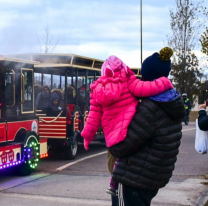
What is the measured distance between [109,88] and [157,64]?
41 centimetres

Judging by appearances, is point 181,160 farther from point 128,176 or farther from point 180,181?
point 128,176

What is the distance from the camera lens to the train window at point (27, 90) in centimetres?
862

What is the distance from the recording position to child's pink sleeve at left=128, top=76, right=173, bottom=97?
10.5ft

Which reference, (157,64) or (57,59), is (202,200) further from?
(57,59)

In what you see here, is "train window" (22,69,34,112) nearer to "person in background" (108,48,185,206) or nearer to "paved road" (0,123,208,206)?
"paved road" (0,123,208,206)

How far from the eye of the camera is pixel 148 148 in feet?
10.5

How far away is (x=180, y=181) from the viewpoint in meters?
8.19

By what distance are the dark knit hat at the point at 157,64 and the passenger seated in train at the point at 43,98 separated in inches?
296

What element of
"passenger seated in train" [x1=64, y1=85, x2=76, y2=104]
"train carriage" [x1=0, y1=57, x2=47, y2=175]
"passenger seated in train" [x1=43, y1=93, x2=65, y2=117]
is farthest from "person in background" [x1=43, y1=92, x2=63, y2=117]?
"train carriage" [x1=0, y1=57, x2=47, y2=175]

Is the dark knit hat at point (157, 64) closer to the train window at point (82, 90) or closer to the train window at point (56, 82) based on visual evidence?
the train window at point (82, 90)

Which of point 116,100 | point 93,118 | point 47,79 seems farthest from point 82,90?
point 116,100

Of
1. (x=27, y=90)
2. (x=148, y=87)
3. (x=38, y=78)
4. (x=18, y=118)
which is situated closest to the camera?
(x=148, y=87)

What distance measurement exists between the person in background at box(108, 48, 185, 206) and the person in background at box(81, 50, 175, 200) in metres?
0.05

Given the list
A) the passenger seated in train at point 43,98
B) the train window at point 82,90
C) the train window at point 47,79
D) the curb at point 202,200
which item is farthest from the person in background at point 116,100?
the train window at point 47,79
